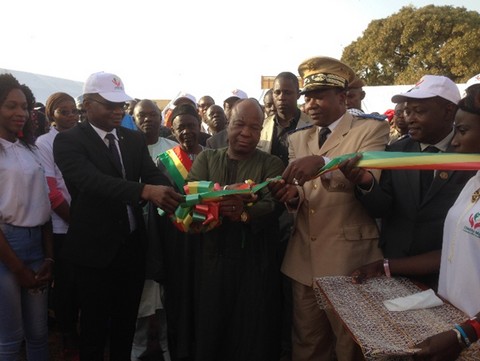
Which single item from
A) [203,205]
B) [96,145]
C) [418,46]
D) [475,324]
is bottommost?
[475,324]

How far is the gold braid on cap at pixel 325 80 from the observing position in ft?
9.60

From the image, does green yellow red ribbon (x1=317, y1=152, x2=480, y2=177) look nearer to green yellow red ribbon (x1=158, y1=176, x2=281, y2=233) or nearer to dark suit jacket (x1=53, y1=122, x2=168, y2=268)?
green yellow red ribbon (x1=158, y1=176, x2=281, y2=233)

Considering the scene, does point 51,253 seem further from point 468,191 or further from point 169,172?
point 468,191

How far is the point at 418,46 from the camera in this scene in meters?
27.0

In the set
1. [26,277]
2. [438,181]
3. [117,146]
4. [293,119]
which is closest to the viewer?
[438,181]

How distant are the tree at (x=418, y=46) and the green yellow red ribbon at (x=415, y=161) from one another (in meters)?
25.4

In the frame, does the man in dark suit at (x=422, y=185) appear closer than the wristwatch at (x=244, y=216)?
Yes

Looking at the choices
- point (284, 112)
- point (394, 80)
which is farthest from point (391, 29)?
point (284, 112)

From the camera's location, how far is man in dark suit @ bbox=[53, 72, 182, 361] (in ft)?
9.49

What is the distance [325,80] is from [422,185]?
98 cm

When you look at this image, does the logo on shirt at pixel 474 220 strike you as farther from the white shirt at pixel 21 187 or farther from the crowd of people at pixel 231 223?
the white shirt at pixel 21 187

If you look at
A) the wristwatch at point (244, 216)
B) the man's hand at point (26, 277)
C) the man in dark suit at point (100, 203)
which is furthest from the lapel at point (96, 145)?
the wristwatch at point (244, 216)

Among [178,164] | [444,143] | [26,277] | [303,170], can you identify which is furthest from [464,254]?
[26,277]

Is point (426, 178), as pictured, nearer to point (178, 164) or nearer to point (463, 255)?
point (463, 255)
